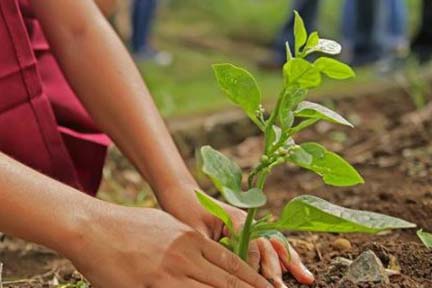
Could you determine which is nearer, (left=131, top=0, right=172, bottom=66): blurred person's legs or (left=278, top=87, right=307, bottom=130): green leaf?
(left=278, top=87, right=307, bottom=130): green leaf

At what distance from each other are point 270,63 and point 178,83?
522 mm

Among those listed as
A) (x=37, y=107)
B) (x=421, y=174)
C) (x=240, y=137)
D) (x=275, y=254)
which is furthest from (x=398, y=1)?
(x=275, y=254)

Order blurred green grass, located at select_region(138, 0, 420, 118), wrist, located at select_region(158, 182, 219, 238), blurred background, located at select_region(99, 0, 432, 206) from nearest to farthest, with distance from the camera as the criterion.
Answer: wrist, located at select_region(158, 182, 219, 238) → blurred background, located at select_region(99, 0, 432, 206) → blurred green grass, located at select_region(138, 0, 420, 118)

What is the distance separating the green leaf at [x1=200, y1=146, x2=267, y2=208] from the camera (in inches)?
56.2

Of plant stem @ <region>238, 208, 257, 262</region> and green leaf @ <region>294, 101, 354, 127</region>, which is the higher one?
green leaf @ <region>294, 101, 354, 127</region>

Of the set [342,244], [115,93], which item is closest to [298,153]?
[342,244]

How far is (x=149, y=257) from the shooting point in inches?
58.9

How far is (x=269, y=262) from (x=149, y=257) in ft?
0.85

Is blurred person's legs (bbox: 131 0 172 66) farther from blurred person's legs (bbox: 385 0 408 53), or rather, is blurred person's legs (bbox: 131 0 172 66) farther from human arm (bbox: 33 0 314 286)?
human arm (bbox: 33 0 314 286)

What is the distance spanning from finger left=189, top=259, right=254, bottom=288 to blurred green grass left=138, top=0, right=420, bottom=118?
2491mm

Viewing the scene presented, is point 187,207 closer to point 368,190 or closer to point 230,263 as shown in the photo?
point 230,263

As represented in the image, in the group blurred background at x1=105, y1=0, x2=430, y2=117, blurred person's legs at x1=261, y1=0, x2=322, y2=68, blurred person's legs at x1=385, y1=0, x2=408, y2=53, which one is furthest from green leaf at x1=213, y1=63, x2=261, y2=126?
blurred person's legs at x1=385, y1=0, x2=408, y2=53

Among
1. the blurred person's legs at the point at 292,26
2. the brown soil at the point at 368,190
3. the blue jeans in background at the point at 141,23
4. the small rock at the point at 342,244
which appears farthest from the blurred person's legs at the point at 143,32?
the small rock at the point at 342,244

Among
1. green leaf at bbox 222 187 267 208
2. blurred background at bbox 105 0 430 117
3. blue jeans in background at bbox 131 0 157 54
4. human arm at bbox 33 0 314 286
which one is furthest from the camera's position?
blue jeans in background at bbox 131 0 157 54
